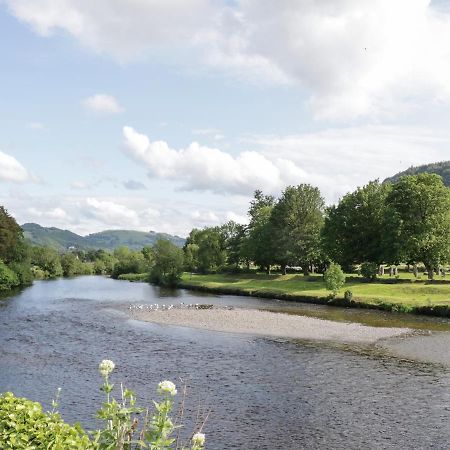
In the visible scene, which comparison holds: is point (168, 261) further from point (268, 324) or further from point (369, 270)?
point (268, 324)

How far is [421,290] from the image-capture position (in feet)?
234

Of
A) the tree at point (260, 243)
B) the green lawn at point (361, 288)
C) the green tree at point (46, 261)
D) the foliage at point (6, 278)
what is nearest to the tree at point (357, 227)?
the green lawn at point (361, 288)

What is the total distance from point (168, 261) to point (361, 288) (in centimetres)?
5952

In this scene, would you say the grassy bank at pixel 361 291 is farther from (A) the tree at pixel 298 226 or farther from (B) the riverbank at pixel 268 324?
(B) the riverbank at pixel 268 324

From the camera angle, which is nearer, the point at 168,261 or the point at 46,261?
the point at 168,261

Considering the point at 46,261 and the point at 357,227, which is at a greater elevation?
the point at 357,227

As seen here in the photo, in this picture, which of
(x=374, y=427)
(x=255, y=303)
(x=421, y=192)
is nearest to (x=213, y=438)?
(x=374, y=427)

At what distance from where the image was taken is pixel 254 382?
3088cm

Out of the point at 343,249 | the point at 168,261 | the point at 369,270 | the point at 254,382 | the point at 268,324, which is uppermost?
the point at 343,249

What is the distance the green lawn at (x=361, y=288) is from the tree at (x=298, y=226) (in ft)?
16.5

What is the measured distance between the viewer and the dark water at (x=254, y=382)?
74.8ft

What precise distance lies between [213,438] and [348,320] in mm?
37741

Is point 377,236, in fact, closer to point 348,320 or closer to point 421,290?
point 421,290

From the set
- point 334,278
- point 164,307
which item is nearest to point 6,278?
point 164,307
